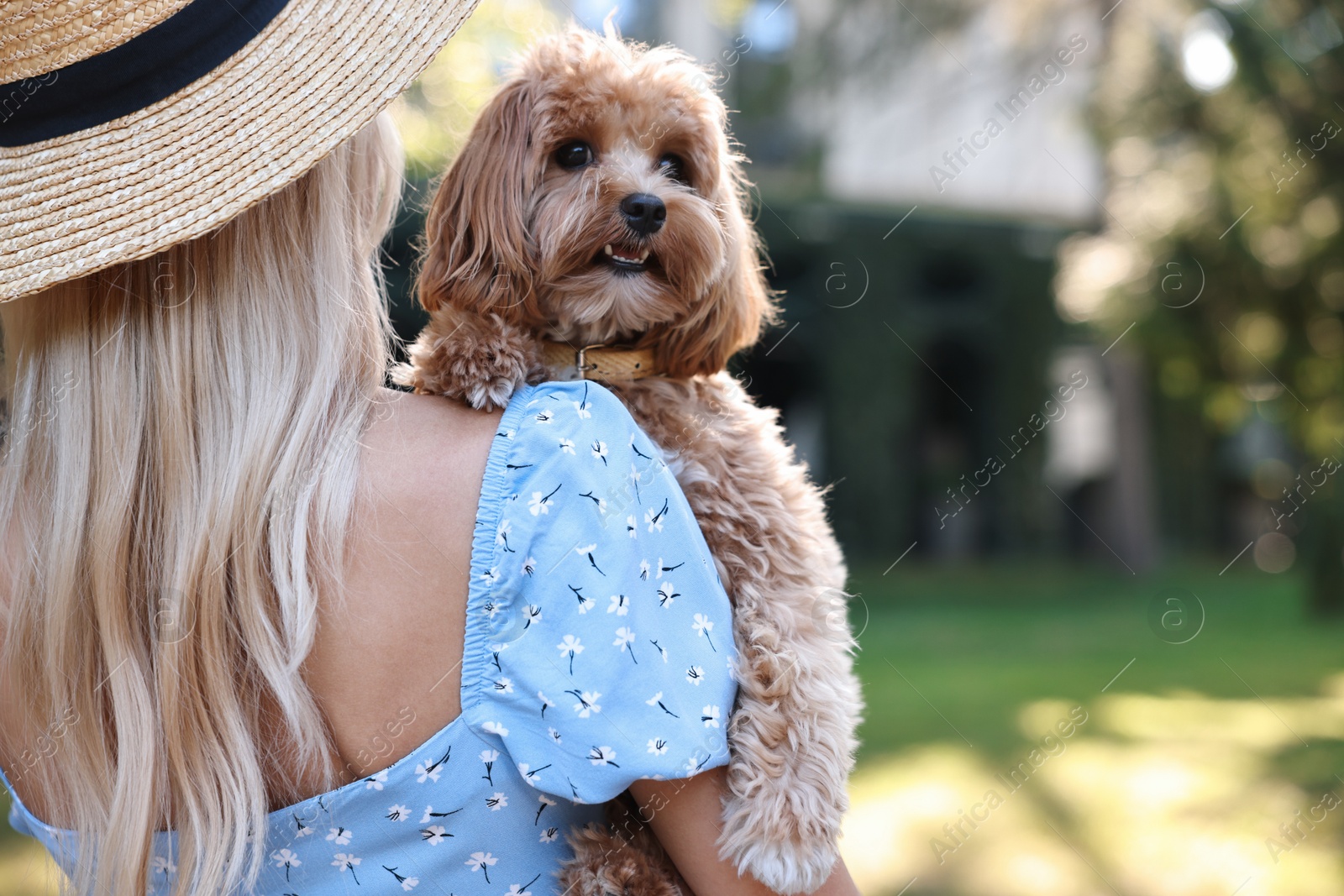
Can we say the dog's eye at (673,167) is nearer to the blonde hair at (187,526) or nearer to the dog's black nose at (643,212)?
the dog's black nose at (643,212)

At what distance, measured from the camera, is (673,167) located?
2.12m

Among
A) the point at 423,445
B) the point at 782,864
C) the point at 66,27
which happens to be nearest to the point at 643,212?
the point at 423,445

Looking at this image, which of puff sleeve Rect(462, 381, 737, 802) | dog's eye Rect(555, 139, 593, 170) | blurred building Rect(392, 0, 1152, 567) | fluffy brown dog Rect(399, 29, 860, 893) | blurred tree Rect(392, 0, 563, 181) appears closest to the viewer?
puff sleeve Rect(462, 381, 737, 802)

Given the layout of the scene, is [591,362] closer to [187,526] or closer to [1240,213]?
[187,526]

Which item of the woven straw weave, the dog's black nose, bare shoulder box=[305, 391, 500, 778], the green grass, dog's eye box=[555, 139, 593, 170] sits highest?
the woven straw weave

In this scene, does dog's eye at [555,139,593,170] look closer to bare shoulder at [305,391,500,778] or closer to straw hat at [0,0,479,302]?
straw hat at [0,0,479,302]

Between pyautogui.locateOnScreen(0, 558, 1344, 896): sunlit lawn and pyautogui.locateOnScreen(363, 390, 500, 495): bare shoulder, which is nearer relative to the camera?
pyautogui.locateOnScreen(363, 390, 500, 495): bare shoulder

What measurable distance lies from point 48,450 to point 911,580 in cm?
1351

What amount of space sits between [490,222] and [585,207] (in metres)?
0.18

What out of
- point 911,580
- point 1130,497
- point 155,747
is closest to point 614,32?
point 155,747

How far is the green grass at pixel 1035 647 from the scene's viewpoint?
8.12m

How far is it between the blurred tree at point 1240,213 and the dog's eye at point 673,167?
9.29 metres

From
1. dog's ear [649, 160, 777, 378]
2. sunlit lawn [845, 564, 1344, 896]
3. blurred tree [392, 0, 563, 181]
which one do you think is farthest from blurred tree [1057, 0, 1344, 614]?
dog's ear [649, 160, 777, 378]

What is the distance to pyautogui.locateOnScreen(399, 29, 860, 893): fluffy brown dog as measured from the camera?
179 centimetres
